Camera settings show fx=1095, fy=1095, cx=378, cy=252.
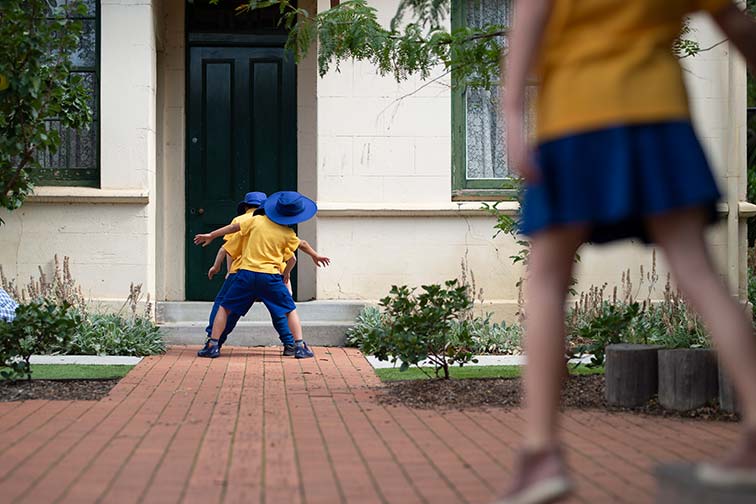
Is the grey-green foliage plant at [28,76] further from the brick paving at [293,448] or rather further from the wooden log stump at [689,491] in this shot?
the wooden log stump at [689,491]

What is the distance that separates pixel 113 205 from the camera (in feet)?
39.5

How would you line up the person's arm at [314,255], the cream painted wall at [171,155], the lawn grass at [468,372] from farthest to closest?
the cream painted wall at [171,155], the person's arm at [314,255], the lawn grass at [468,372]

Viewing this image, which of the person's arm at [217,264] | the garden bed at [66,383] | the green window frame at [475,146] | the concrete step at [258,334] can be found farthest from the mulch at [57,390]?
the green window frame at [475,146]

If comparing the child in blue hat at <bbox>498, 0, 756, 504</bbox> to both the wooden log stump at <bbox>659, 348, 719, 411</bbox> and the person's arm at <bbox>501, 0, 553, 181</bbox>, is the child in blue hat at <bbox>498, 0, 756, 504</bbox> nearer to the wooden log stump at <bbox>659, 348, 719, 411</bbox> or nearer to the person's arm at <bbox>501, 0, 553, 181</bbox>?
the person's arm at <bbox>501, 0, 553, 181</bbox>

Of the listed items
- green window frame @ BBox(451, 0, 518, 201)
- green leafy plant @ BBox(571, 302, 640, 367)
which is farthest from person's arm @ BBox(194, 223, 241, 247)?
green leafy plant @ BBox(571, 302, 640, 367)

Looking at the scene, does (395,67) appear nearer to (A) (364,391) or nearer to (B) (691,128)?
(A) (364,391)

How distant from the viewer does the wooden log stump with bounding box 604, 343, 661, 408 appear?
280 inches

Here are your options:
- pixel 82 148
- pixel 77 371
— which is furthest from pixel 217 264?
pixel 82 148

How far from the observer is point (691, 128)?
3330mm

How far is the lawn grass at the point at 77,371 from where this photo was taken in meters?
8.66

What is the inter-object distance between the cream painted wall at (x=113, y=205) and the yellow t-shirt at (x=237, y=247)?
4.50 ft

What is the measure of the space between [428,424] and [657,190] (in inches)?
134

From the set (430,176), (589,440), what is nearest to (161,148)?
(430,176)

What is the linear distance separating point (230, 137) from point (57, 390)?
6.06 m
